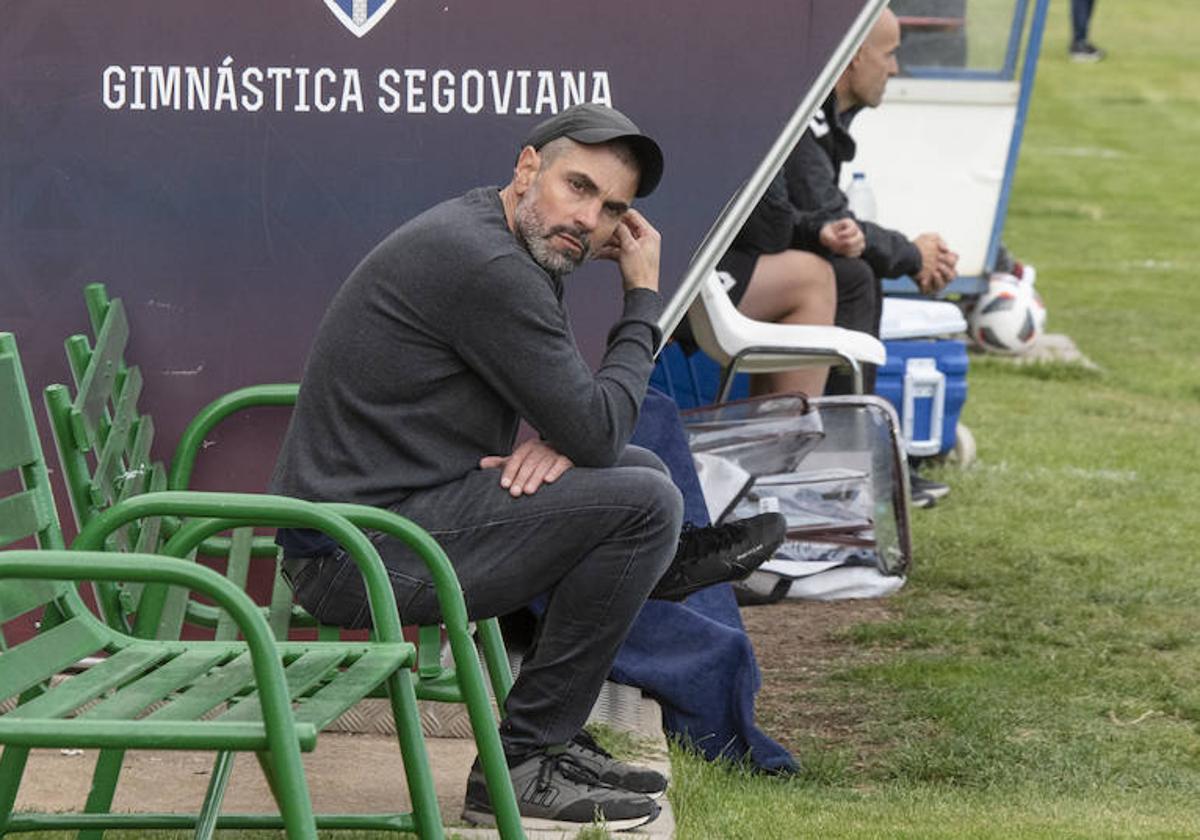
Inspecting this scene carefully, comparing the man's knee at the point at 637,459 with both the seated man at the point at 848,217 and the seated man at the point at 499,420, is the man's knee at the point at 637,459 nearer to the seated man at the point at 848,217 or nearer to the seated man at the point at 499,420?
the seated man at the point at 499,420

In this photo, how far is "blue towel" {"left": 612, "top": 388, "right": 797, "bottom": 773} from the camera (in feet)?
15.8

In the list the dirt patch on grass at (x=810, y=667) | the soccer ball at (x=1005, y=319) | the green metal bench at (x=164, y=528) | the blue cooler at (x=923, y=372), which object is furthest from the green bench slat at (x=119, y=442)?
the soccer ball at (x=1005, y=319)

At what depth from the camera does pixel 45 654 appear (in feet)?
11.1

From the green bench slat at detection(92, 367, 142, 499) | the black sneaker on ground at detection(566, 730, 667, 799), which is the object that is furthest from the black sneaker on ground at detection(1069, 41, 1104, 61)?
the black sneaker on ground at detection(566, 730, 667, 799)

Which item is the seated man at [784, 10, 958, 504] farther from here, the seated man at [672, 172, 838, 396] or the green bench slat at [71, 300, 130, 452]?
the green bench slat at [71, 300, 130, 452]

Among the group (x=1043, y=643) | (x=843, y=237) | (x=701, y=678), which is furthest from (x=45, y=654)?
(x=843, y=237)

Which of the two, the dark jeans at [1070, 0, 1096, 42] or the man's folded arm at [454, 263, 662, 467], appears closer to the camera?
the man's folded arm at [454, 263, 662, 467]

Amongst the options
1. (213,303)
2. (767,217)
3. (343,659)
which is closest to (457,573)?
(343,659)

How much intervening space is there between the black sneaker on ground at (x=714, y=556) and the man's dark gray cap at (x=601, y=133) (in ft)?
2.84

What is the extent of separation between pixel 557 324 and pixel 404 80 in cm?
99

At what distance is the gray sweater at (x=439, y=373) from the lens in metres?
3.80

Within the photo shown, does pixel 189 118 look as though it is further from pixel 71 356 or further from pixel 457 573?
pixel 457 573

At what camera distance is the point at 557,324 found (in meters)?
3.81

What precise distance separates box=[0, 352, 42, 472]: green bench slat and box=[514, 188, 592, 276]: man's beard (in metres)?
0.87
